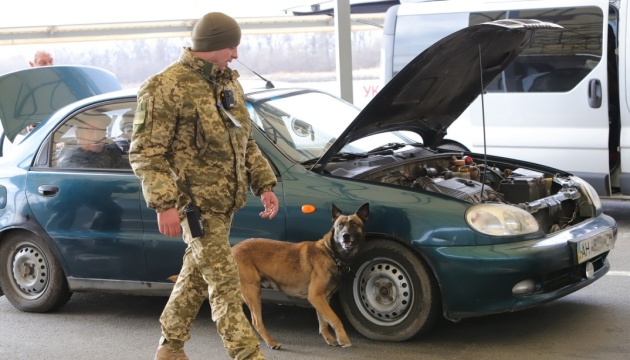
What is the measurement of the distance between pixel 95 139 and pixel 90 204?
1.55 feet

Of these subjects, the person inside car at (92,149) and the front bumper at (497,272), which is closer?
the front bumper at (497,272)

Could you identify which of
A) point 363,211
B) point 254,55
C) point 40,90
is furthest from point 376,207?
point 254,55

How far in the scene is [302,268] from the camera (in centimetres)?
533

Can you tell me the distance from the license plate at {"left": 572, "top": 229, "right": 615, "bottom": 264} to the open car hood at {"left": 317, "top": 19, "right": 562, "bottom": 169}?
1.22 meters

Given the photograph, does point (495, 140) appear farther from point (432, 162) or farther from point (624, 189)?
point (432, 162)

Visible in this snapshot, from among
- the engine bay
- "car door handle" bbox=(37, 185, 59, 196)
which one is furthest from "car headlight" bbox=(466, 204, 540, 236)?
"car door handle" bbox=(37, 185, 59, 196)

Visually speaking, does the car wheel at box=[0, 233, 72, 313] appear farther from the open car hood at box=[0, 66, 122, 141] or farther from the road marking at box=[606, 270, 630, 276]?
the road marking at box=[606, 270, 630, 276]

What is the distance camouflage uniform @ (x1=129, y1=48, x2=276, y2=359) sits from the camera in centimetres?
438

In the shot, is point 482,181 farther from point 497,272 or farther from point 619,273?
point 619,273

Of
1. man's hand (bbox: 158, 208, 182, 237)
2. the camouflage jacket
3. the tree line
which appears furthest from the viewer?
the tree line

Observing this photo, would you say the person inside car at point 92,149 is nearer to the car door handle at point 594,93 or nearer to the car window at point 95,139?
the car window at point 95,139

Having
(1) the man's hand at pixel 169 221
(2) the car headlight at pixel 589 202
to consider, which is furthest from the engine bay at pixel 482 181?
(1) the man's hand at pixel 169 221

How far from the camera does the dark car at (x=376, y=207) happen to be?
203 inches

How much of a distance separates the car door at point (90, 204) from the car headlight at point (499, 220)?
83.1 inches
